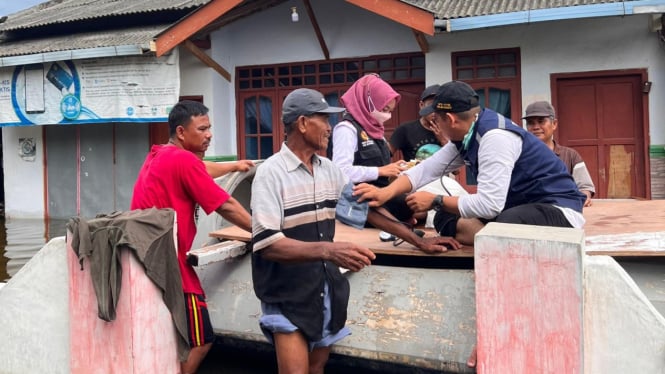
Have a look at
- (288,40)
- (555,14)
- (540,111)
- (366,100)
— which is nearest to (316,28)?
(288,40)

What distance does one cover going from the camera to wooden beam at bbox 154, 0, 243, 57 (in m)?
9.04

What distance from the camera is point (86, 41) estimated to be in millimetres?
10578

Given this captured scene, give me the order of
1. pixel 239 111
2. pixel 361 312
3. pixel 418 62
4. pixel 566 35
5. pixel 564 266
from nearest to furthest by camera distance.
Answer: pixel 564 266 < pixel 361 312 < pixel 566 35 < pixel 418 62 < pixel 239 111

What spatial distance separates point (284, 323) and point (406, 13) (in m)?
6.39

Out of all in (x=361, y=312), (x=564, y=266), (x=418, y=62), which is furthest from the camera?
(x=418, y=62)

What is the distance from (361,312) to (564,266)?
5.15ft

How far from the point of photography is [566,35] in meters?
8.27

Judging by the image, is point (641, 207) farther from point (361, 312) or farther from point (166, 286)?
point (166, 286)

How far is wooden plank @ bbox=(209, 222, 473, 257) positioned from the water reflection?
3.61 metres

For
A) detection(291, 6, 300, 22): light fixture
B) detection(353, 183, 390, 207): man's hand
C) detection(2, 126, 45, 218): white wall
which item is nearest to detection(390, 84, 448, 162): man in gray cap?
detection(353, 183, 390, 207): man's hand

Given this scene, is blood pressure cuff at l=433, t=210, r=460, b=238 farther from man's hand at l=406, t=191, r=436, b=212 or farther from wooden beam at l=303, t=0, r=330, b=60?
wooden beam at l=303, t=0, r=330, b=60

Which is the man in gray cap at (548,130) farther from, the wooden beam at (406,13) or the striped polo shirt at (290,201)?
the wooden beam at (406,13)

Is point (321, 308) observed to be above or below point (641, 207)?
below

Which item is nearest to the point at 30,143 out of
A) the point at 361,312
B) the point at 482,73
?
the point at 482,73
